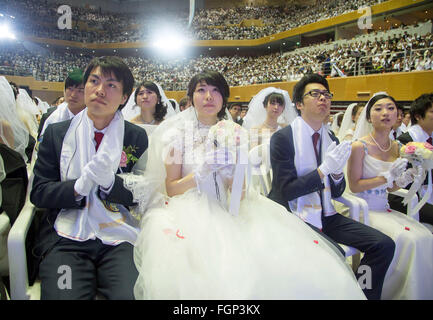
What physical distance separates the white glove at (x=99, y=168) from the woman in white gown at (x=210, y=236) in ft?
0.51

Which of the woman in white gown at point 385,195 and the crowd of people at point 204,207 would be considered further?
the woman in white gown at point 385,195

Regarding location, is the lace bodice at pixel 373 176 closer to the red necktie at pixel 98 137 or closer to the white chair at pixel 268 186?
the white chair at pixel 268 186

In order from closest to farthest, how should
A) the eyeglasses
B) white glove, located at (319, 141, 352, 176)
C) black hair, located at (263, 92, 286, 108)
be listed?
white glove, located at (319, 141, 352, 176) → the eyeglasses → black hair, located at (263, 92, 286, 108)

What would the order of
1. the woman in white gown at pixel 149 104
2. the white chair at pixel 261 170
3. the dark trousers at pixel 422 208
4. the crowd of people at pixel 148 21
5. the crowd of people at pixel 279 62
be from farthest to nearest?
1. the crowd of people at pixel 148 21
2. the crowd of people at pixel 279 62
3. the woman in white gown at pixel 149 104
4. the white chair at pixel 261 170
5. the dark trousers at pixel 422 208

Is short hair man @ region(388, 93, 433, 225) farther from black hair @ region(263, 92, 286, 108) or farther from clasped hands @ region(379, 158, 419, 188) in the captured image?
black hair @ region(263, 92, 286, 108)

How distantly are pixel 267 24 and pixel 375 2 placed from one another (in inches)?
441

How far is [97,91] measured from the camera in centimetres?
158

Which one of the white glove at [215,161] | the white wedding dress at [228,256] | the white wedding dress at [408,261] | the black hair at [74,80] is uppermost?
the black hair at [74,80]

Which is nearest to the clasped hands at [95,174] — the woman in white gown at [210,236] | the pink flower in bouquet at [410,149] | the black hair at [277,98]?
the woman in white gown at [210,236]

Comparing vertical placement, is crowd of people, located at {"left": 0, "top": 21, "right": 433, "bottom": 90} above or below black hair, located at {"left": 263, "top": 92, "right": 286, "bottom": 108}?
above

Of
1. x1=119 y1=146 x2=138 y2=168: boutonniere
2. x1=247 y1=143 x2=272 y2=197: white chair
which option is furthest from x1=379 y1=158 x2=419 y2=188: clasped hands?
x1=119 y1=146 x2=138 y2=168: boutonniere

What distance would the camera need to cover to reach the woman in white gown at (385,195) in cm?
200

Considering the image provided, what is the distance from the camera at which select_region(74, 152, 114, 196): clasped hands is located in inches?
55.0

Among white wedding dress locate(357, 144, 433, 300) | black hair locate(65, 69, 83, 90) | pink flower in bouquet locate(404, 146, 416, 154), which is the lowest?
white wedding dress locate(357, 144, 433, 300)
